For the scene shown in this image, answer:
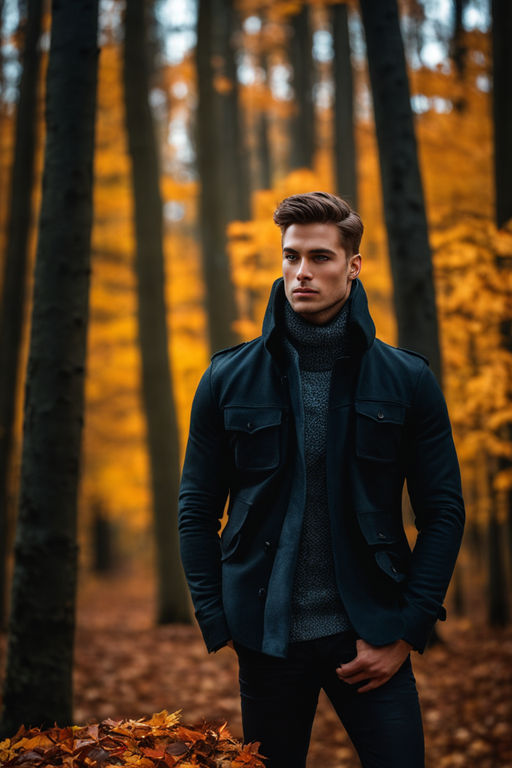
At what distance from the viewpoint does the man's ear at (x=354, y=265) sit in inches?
101

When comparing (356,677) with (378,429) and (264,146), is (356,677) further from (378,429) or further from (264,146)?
(264,146)

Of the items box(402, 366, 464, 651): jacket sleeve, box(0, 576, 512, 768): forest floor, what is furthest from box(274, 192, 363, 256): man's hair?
box(0, 576, 512, 768): forest floor

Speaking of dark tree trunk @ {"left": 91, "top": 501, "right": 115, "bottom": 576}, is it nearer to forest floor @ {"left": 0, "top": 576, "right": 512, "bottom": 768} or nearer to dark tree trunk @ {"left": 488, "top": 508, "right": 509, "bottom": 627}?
forest floor @ {"left": 0, "top": 576, "right": 512, "bottom": 768}

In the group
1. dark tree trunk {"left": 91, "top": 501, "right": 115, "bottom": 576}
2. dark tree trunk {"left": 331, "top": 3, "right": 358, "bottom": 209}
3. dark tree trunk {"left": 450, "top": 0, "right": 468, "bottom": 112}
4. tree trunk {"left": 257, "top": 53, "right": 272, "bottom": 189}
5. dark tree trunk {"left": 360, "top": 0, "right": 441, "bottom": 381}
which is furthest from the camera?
dark tree trunk {"left": 91, "top": 501, "right": 115, "bottom": 576}

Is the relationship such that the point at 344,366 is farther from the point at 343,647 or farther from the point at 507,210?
the point at 507,210

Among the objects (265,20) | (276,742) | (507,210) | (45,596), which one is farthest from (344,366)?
(265,20)

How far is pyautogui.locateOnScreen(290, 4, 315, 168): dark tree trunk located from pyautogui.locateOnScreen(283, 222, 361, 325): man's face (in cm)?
1147

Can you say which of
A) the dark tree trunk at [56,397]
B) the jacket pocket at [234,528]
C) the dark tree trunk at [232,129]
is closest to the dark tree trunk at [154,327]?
the dark tree trunk at [232,129]

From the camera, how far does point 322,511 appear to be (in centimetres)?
243

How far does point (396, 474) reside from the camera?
2492 mm

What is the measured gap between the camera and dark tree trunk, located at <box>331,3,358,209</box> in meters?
11.5

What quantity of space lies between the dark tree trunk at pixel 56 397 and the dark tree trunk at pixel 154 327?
576 cm

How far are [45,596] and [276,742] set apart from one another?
1.83m

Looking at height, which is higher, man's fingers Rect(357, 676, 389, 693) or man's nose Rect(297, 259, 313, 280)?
man's nose Rect(297, 259, 313, 280)
